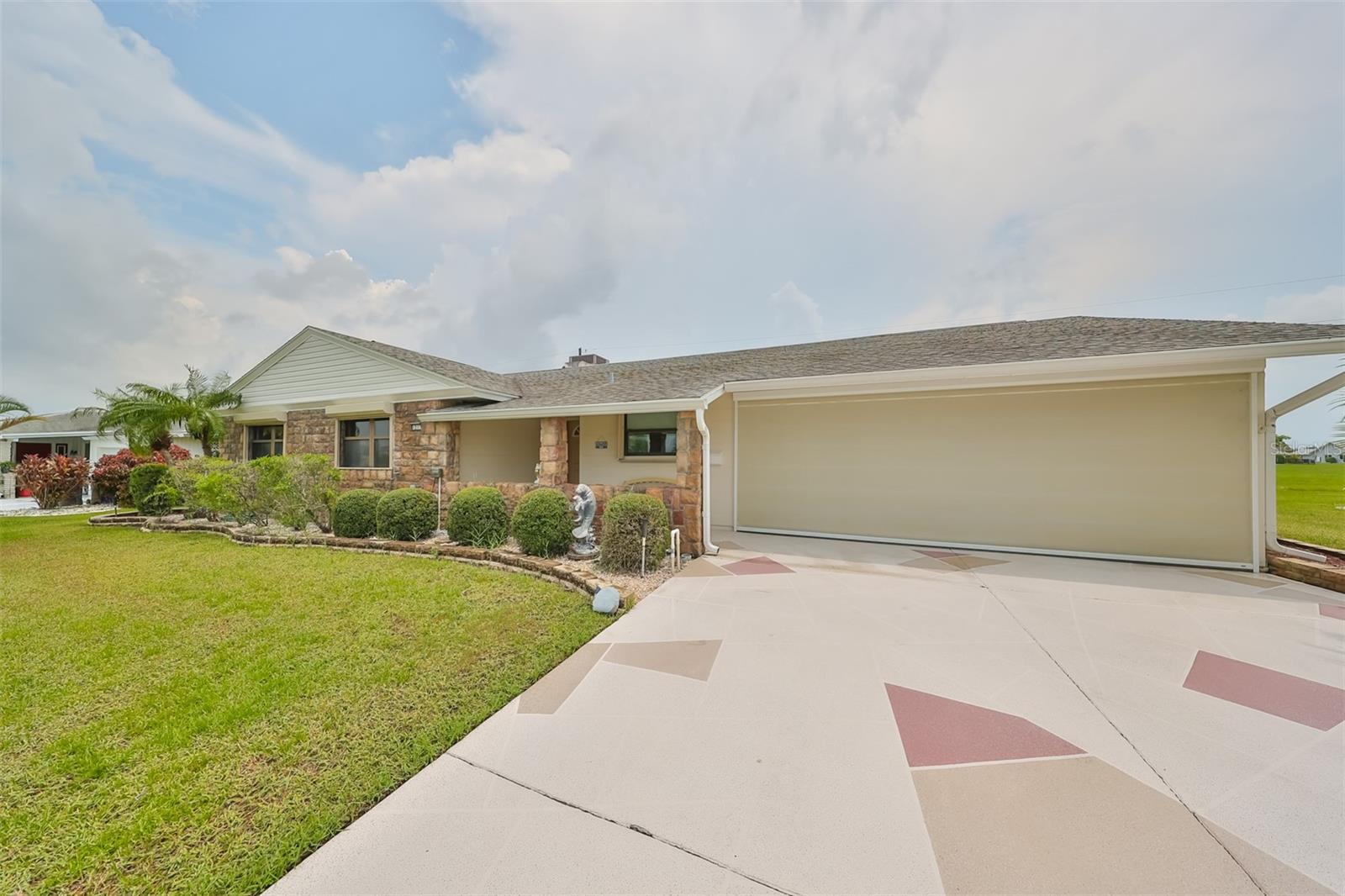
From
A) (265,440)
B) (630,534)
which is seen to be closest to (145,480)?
(265,440)

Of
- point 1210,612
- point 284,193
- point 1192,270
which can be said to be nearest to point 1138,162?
point 1192,270

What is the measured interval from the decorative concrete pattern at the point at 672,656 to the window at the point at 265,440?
13457 millimetres

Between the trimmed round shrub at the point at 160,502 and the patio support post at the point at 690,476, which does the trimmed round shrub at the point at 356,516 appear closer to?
the patio support post at the point at 690,476

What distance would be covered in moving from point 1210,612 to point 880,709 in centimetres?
443

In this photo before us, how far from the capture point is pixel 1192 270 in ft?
30.3

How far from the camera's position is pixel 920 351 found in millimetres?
8312

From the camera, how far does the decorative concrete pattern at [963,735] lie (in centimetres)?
245

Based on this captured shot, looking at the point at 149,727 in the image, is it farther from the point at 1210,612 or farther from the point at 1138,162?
the point at 1138,162

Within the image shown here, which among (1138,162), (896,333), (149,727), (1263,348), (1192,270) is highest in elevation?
(1138,162)

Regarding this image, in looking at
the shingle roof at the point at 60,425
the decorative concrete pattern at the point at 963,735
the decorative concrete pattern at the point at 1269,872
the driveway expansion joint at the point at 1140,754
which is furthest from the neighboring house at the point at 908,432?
the shingle roof at the point at 60,425

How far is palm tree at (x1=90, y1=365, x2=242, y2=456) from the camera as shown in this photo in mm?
12125

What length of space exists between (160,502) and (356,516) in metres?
7.09

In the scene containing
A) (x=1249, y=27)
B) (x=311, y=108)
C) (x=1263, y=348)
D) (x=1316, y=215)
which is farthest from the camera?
(x=311, y=108)

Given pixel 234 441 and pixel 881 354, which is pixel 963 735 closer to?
pixel 881 354
